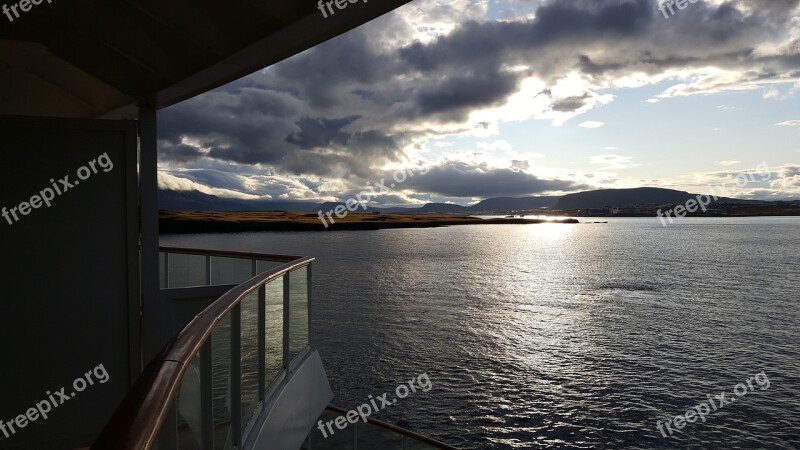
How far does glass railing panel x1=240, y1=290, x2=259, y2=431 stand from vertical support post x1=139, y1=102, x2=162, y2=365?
256 centimetres

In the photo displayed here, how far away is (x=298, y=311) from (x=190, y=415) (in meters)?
2.58

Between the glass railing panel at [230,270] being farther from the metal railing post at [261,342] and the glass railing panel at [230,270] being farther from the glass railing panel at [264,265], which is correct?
the metal railing post at [261,342]

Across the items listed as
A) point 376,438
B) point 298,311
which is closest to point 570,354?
point 376,438

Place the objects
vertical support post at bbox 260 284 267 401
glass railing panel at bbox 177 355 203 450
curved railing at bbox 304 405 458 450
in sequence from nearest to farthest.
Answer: glass railing panel at bbox 177 355 203 450
vertical support post at bbox 260 284 267 401
curved railing at bbox 304 405 458 450

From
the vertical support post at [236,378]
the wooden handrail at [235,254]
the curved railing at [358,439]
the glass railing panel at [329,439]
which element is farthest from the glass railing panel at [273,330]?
the glass railing panel at [329,439]

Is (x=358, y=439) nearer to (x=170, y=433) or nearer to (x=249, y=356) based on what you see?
(x=249, y=356)

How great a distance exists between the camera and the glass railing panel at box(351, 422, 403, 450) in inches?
713

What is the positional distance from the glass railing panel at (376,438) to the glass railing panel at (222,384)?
1599 centimetres

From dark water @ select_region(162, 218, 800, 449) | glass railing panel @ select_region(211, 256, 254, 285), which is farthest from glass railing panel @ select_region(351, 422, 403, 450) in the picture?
glass railing panel @ select_region(211, 256, 254, 285)

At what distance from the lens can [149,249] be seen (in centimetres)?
526

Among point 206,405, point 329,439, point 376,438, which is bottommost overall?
point 376,438

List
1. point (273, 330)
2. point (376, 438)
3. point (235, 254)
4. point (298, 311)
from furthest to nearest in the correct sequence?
point (376, 438) < point (235, 254) < point (298, 311) < point (273, 330)

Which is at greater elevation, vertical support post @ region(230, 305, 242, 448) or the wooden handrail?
the wooden handrail

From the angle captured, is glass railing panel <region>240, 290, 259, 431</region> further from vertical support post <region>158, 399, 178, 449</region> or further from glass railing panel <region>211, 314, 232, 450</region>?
vertical support post <region>158, 399, 178, 449</region>
